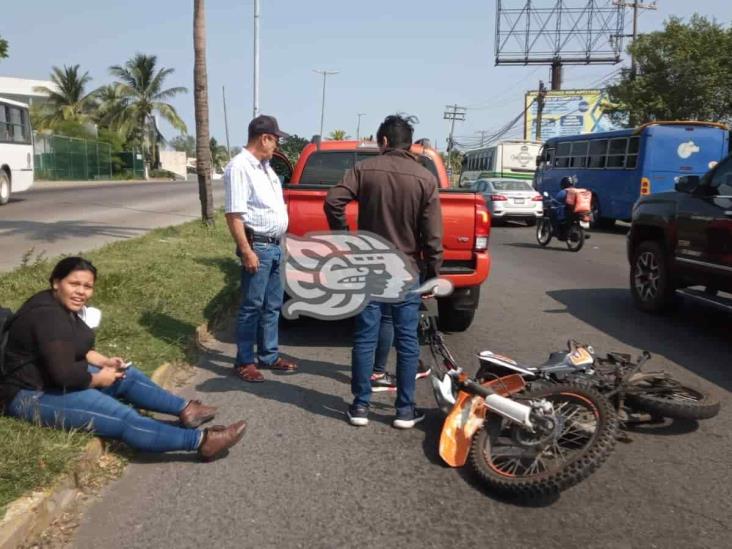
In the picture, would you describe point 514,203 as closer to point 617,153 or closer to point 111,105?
point 617,153

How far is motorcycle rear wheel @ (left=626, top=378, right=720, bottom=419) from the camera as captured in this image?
4.01m

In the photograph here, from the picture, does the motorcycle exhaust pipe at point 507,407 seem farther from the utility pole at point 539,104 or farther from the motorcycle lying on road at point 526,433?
the utility pole at point 539,104

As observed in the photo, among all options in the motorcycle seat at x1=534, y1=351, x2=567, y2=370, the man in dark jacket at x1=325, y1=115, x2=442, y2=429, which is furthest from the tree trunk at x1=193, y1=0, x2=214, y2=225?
the motorcycle seat at x1=534, y1=351, x2=567, y2=370

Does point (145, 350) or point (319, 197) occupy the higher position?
point (319, 197)

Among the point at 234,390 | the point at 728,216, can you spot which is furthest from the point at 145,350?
the point at 728,216

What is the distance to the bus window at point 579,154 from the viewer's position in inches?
847

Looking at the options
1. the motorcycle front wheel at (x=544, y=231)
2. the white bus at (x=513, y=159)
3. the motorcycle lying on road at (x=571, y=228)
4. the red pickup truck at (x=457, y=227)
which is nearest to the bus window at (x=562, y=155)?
the white bus at (x=513, y=159)

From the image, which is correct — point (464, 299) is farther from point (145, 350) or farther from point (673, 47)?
point (673, 47)

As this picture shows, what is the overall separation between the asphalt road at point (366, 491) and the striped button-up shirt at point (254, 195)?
1173 mm

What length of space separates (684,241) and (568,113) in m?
44.8

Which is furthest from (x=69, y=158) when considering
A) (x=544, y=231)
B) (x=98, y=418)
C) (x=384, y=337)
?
(x=98, y=418)

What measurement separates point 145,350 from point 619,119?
30590 mm

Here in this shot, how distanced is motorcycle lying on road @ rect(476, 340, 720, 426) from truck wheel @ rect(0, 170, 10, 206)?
63.8ft

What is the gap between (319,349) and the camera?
614 cm
